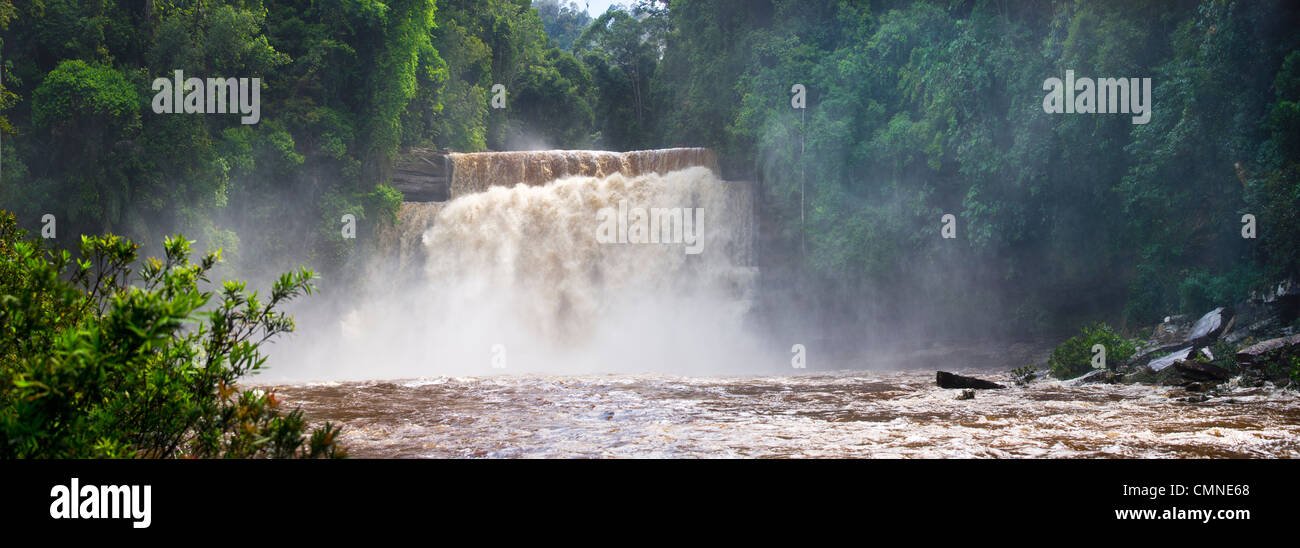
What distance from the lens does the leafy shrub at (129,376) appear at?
361 cm

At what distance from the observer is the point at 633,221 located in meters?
27.7

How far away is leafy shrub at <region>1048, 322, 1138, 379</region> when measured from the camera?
17.9 metres

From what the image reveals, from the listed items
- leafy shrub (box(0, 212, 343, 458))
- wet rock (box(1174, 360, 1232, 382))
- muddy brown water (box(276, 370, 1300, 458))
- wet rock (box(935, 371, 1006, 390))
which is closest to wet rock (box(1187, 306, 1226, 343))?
wet rock (box(1174, 360, 1232, 382))

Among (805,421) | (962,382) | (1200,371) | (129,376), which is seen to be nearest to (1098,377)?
(1200,371)

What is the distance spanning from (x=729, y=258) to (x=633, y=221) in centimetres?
341

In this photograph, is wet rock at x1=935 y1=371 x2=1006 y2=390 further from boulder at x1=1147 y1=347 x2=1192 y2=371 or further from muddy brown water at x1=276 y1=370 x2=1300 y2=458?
boulder at x1=1147 y1=347 x2=1192 y2=371

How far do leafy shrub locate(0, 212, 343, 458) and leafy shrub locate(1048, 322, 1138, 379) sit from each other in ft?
53.2

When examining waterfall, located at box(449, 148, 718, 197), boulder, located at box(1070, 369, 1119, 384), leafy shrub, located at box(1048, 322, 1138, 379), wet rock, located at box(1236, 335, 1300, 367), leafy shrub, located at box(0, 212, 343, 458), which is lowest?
boulder, located at box(1070, 369, 1119, 384)

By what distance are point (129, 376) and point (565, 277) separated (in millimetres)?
23535

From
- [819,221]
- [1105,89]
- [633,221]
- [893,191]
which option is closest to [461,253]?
[633,221]

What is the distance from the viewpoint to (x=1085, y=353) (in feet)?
59.0

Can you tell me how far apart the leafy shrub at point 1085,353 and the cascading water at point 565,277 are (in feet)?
36.7

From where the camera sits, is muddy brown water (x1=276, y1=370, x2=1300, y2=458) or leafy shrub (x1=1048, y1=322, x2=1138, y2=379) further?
leafy shrub (x1=1048, y1=322, x2=1138, y2=379)
